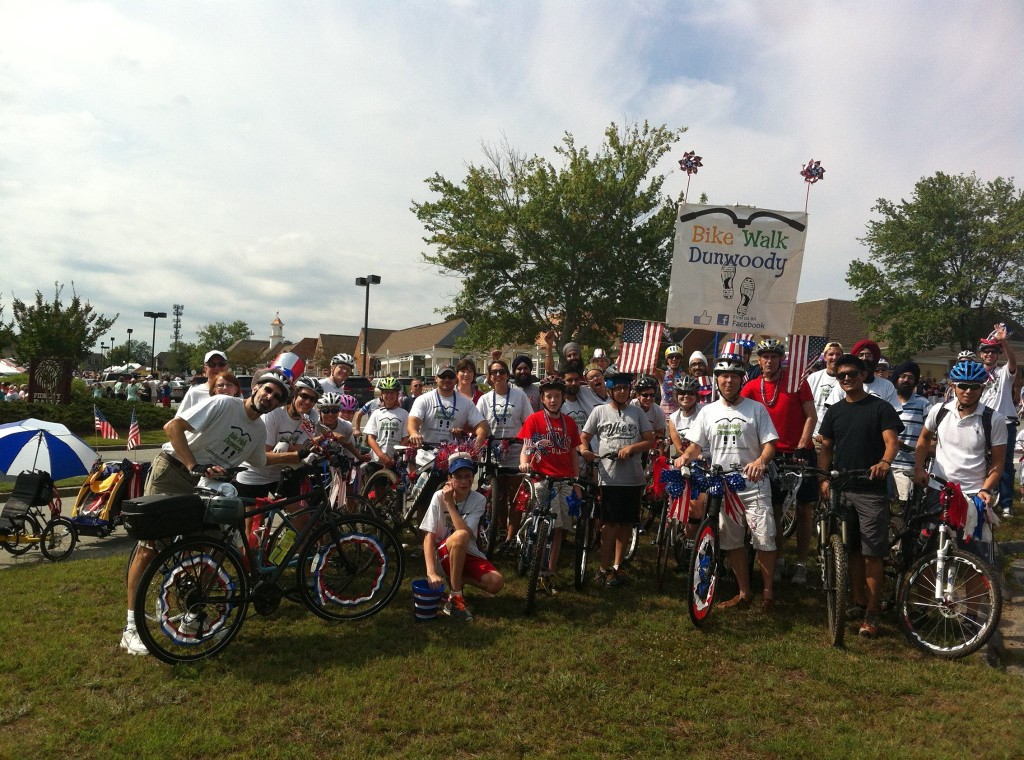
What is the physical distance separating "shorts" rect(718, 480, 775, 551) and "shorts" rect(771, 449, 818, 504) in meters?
0.41

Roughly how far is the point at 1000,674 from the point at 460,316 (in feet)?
78.2

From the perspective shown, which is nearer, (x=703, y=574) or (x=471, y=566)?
(x=703, y=574)

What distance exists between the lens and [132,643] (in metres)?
4.70

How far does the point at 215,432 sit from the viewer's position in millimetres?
4965

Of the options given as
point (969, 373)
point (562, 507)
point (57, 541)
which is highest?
point (969, 373)

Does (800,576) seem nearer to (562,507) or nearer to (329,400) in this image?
Answer: (562,507)

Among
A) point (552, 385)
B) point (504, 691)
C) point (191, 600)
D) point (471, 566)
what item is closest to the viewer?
point (504, 691)

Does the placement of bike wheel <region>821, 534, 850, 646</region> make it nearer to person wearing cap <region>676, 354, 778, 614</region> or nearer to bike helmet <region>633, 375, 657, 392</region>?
person wearing cap <region>676, 354, 778, 614</region>

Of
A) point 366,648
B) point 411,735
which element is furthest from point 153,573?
point 411,735

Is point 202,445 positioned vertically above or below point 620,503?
above

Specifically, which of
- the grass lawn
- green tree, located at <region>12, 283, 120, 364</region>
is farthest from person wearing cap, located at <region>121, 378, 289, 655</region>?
green tree, located at <region>12, 283, 120, 364</region>

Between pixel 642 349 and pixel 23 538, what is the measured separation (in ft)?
36.0

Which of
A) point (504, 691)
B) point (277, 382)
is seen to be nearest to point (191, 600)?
point (277, 382)

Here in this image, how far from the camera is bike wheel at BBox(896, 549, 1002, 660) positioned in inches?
180
